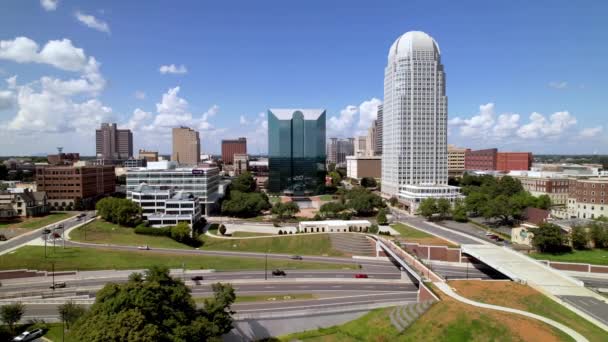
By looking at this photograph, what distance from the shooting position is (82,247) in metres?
71.8

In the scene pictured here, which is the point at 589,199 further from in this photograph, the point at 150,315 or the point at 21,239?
the point at 21,239

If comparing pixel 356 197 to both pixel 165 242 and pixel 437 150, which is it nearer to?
pixel 437 150

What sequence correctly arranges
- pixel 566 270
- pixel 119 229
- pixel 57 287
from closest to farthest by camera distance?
pixel 57 287, pixel 566 270, pixel 119 229

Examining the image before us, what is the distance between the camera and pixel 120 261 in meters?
65.8

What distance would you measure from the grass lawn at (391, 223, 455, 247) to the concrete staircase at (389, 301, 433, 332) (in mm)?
32957

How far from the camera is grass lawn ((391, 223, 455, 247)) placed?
7962 centimetres

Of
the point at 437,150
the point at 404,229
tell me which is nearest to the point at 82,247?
the point at 404,229

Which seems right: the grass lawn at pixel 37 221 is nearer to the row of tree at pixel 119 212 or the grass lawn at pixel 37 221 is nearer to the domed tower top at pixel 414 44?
the row of tree at pixel 119 212

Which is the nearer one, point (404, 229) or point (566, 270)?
point (566, 270)

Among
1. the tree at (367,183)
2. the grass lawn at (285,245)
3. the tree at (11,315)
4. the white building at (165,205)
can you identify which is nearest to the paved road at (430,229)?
the grass lawn at (285,245)

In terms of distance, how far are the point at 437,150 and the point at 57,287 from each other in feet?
424

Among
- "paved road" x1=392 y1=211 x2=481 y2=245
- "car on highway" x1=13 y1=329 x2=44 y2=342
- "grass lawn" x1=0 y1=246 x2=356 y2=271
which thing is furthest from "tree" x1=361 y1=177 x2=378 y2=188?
"car on highway" x1=13 y1=329 x2=44 y2=342

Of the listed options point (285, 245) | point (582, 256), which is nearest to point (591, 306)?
point (582, 256)

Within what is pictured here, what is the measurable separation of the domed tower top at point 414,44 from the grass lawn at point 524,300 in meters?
106
